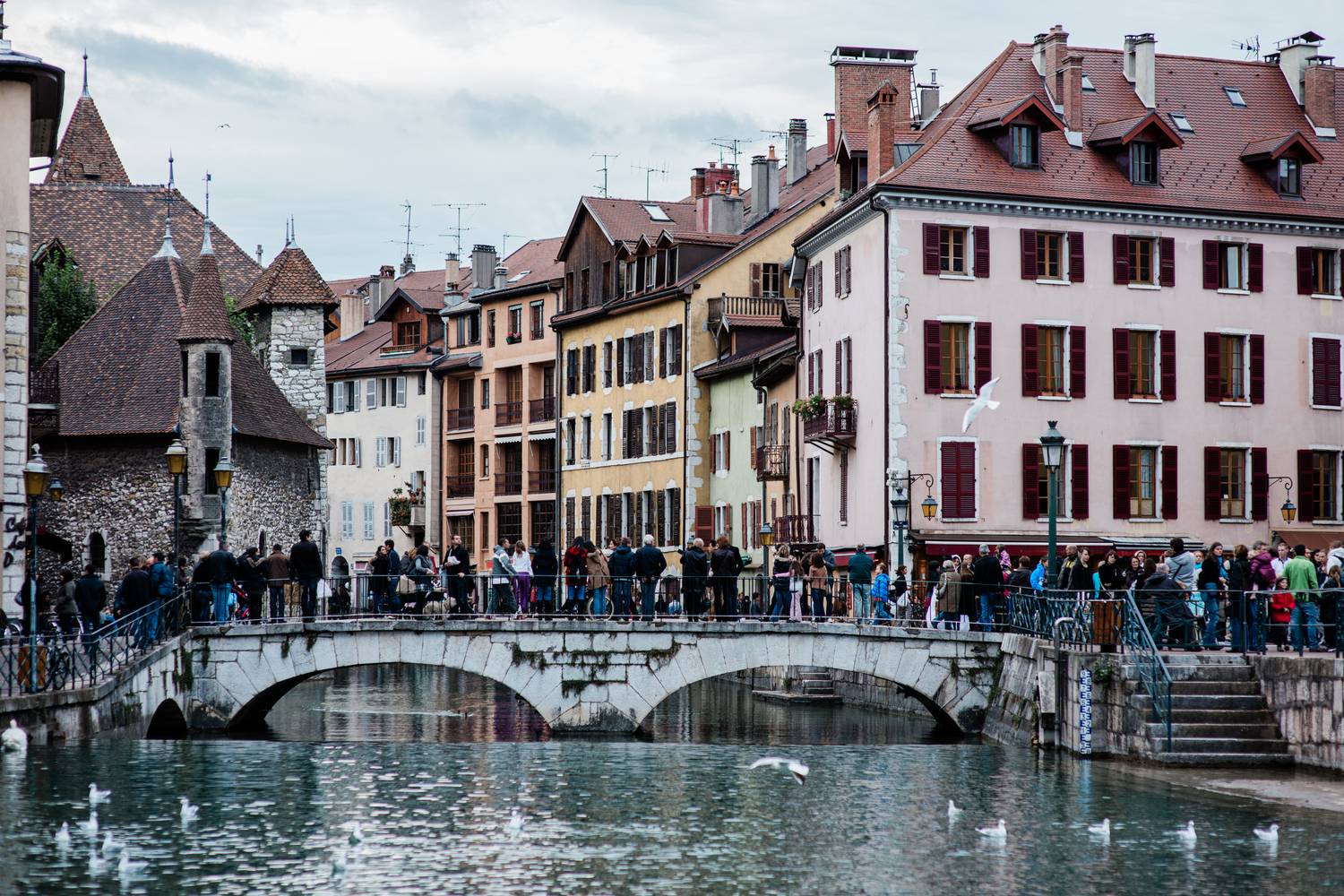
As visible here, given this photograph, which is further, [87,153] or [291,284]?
[87,153]

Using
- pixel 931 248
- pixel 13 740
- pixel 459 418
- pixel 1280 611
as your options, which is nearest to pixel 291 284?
pixel 459 418

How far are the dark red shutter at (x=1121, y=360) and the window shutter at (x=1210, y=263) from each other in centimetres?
268

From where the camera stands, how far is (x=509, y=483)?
81.8m

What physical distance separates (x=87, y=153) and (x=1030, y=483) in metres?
40.6

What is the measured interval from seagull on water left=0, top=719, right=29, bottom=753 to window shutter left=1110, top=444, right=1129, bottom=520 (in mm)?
29202

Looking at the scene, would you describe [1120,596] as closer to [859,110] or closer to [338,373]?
[859,110]

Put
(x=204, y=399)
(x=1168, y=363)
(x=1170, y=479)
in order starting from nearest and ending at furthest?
(x=1170, y=479) < (x=1168, y=363) < (x=204, y=399)

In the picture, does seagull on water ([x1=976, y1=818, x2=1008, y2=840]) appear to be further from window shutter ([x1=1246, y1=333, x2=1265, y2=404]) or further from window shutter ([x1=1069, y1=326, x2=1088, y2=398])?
window shutter ([x1=1246, y1=333, x2=1265, y2=404])

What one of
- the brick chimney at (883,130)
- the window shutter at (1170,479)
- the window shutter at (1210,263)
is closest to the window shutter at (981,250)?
the brick chimney at (883,130)

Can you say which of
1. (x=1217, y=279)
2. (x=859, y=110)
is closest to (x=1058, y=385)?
(x=1217, y=279)

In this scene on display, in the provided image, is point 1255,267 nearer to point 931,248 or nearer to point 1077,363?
point 1077,363

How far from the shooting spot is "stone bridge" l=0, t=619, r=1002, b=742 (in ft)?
122

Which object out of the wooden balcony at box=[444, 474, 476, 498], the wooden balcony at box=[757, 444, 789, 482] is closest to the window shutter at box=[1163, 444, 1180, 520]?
the wooden balcony at box=[757, 444, 789, 482]

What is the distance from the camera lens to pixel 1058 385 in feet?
164
